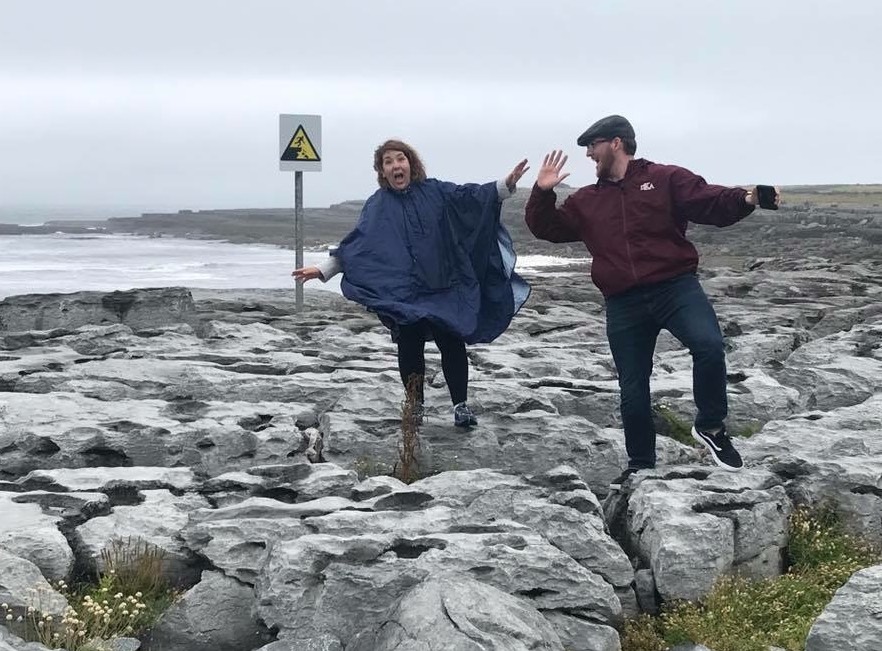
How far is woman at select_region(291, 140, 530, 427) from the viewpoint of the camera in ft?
25.3

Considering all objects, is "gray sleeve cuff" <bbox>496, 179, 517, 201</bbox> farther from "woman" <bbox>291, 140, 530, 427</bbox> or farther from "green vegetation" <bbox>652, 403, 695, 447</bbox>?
"green vegetation" <bbox>652, 403, 695, 447</bbox>

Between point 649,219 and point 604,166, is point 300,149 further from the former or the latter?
point 649,219

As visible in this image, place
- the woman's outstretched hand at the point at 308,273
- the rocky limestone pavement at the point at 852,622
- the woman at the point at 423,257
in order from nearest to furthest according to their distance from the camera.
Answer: the rocky limestone pavement at the point at 852,622, the woman at the point at 423,257, the woman's outstretched hand at the point at 308,273

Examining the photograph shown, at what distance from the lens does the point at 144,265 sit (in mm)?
43438

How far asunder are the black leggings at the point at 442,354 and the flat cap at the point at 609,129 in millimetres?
1935

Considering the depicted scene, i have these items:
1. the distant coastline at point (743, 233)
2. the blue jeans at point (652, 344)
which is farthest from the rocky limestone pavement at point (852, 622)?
the distant coastline at point (743, 233)

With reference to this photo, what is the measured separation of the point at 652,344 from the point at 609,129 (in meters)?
1.51

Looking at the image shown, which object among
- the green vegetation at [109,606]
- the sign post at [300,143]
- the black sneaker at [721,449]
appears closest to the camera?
the green vegetation at [109,606]

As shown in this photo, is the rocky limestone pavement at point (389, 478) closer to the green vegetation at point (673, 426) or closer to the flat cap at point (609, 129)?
the green vegetation at point (673, 426)

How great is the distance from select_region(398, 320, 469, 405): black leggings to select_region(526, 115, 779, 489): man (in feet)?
4.21

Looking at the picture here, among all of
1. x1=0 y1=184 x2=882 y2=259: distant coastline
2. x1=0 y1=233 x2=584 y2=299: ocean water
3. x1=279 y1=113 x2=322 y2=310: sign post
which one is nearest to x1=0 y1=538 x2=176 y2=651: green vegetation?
x1=279 y1=113 x2=322 y2=310: sign post

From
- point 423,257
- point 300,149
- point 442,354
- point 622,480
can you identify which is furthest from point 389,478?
point 300,149

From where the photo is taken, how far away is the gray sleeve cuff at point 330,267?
25.8 ft

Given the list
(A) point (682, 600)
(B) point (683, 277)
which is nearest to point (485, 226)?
(B) point (683, 277)
